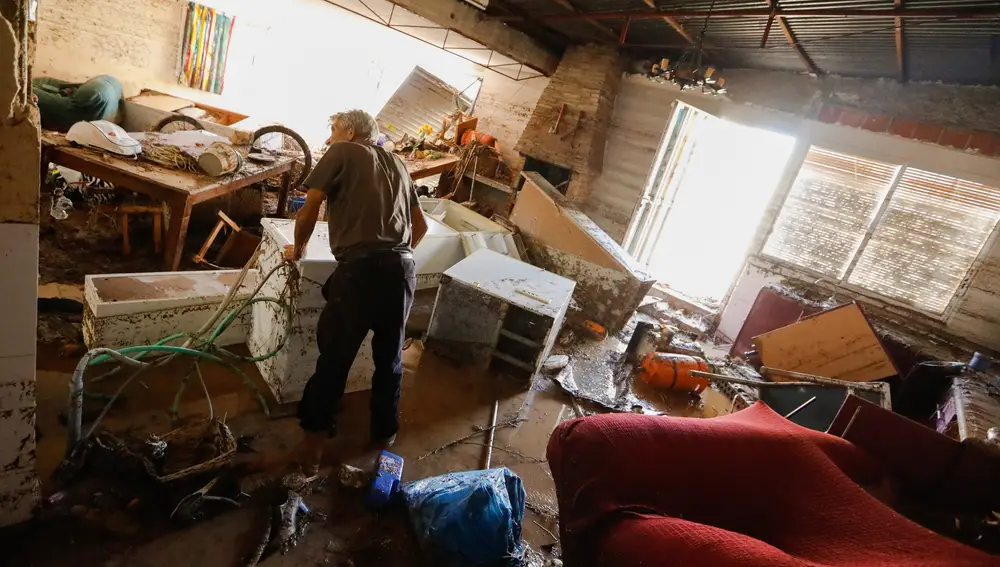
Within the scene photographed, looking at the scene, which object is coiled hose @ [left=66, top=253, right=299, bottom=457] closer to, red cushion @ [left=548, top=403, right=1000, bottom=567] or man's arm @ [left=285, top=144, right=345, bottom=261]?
man's arm @ [left=285, top=144, right=345, bottom=261]

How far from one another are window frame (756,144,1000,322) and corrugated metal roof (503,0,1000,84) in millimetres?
991

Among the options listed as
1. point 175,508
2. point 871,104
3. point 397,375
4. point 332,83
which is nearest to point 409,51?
point 332,83

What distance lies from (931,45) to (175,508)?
22.4ft

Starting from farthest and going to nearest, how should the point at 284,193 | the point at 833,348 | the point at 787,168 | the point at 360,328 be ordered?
the point at 787,168 → the point at 284,193 → the point at 833,348 → the point at 360,328

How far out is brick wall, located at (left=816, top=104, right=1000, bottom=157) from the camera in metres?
4.88

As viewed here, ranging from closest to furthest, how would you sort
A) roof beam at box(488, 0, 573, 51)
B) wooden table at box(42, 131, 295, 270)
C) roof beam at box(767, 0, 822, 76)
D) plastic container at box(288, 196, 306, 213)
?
wooden table at box(42, 131, 295, 270) → roof beam at box(767, 0, 822, 76) → plastic container at box(288, 196, 306, 213) → roof beam at box(488, 0, 573, 51)

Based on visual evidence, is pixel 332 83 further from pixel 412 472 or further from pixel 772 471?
pixel 772 471

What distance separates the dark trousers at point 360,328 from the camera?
8.63 feet

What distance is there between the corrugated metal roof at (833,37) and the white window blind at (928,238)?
1.15 metres

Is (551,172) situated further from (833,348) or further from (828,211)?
(833,348)

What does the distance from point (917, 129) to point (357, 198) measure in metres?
6.16

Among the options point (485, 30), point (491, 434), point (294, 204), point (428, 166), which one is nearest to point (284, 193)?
point (294, 204)

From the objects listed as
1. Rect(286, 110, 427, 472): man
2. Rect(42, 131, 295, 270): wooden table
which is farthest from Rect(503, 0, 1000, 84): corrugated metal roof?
Rect(42, 131, 295, 270): wooden table

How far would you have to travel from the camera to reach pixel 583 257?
18.9 ft
